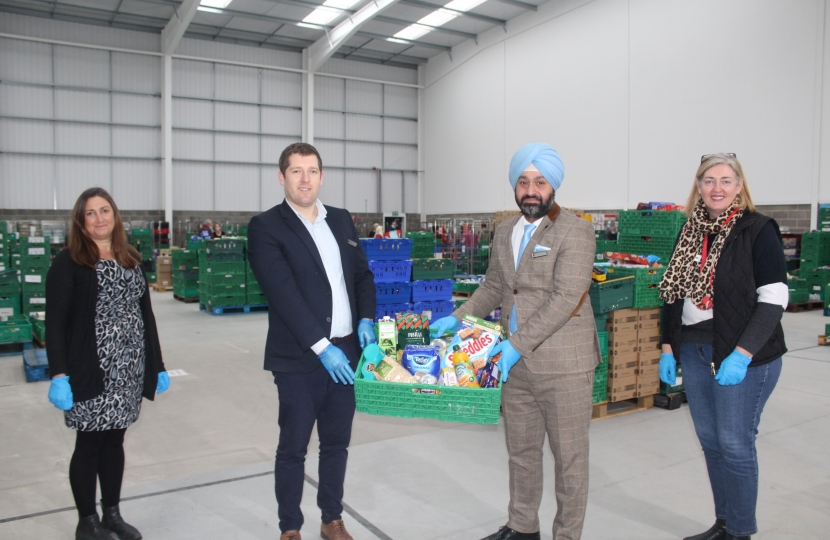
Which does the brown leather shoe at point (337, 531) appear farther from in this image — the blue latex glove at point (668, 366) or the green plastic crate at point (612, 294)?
the green plastic crate at point (612, 294)

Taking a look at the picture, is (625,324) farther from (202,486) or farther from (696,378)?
(202,486)

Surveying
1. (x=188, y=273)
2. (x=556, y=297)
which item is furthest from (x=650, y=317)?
(x=188, y=273)

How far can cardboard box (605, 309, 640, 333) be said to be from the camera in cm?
505

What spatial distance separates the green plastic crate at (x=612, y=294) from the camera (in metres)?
4.84

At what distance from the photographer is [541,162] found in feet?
8.16

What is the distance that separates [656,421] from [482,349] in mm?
3072

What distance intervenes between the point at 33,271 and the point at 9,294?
109 centimetres

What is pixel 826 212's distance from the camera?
11508 millimetres

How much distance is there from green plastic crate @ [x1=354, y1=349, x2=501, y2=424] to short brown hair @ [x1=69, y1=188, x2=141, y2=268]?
132 cm

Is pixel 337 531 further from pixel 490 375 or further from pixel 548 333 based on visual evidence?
pixel 548 333

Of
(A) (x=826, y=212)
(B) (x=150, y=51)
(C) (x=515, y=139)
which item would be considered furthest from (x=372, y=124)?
(A) (x=826, y=212)

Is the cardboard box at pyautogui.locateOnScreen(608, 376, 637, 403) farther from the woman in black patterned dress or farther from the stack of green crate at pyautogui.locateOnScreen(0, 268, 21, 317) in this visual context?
the stack of green crate at pyautogui.locateOnScreen(0, 268, 21, 317)

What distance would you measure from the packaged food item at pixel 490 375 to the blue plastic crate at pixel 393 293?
18.0 feet

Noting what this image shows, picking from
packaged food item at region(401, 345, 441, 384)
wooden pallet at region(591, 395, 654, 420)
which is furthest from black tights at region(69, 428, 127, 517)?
wooden pallet at region(591, 395, 654, 420)
